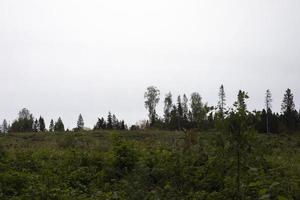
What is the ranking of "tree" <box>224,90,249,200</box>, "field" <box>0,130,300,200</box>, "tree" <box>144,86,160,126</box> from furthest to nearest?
"tree" <box>144,86,160,126</box>, "field" <box>0,130,300,200</box>, "tree" <box>224,90,249,200</box>

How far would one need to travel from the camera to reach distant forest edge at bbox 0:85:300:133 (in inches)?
203

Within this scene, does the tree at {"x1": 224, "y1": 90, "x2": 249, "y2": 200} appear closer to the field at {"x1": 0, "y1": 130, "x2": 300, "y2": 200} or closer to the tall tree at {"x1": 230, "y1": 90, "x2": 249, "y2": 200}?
the tall tree at {"x1": 230, "y1": 90, "x2": 249, "y2": 200}

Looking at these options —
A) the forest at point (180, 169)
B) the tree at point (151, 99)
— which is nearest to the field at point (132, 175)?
the forest at point (180, 169)

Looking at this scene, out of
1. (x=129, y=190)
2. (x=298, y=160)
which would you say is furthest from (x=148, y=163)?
(x=298, y=160)

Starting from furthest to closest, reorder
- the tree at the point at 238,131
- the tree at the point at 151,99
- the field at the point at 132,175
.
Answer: the tree at the point at 151,99 < the field at the point at 132,175 < the tree at the point at 238,131

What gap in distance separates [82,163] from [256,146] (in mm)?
7971

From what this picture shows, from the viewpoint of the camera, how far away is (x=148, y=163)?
1105 cm

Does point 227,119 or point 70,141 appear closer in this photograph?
point 227,119

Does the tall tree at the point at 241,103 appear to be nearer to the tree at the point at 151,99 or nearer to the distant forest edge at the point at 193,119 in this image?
the distant forest edge at the point at 193,119

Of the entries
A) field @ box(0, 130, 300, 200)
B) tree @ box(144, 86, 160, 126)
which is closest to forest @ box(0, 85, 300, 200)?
field @ box(0, 130, 300, 200)

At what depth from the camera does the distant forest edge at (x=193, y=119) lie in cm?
516

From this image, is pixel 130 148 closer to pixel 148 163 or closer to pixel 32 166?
pixel 148 163

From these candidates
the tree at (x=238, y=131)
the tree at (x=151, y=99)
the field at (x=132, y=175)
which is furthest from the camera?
the tree at (x=151, y=99)

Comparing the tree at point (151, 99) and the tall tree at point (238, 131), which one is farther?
the tree at point (151, 99)
